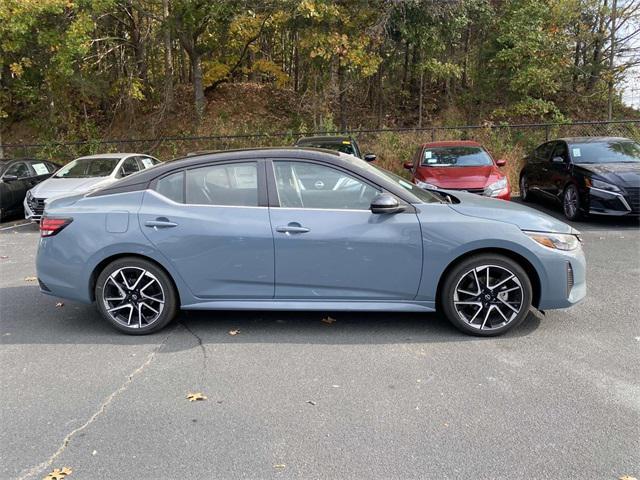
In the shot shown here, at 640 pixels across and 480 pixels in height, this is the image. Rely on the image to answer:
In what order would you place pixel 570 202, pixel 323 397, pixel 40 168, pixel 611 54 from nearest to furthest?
pixel 323 397 < pixel 570 202 < pixel 40 168 < pixel 611 54

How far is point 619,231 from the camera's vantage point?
876 centimetres

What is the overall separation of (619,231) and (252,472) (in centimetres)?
823

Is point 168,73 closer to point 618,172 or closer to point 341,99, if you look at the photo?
point 341,99

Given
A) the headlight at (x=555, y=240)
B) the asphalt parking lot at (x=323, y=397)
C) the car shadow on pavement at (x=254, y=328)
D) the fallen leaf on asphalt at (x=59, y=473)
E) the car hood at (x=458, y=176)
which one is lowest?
the fallen leaf on asphalt at (x=59, y=473)

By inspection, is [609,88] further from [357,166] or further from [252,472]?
[252,472]


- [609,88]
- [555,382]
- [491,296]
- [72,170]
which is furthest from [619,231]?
[609,88]

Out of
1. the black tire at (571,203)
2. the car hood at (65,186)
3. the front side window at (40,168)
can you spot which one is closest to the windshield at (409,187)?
the black tire at (571,203)

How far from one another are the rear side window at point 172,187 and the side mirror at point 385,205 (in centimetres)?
169

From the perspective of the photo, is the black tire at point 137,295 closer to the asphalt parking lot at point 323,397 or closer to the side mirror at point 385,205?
the asphalt parking lot at point 323,397

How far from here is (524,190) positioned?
12.4 meters

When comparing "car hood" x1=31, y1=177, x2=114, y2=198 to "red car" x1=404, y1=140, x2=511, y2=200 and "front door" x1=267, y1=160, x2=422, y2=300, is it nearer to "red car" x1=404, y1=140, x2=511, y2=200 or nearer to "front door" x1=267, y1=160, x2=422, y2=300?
"red car" x1=404, y1=140, x2=511, y2=200

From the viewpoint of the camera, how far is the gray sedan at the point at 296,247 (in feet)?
14.0

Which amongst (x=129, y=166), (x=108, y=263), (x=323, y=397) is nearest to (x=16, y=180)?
(x=129, y=166)

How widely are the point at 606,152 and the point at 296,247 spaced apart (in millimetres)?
8099
